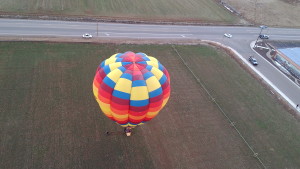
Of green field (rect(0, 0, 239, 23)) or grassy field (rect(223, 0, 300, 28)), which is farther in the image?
grassy field (rect(223, 0, 300, 28))

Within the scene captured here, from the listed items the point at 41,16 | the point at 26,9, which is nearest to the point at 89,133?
the point at 41,16

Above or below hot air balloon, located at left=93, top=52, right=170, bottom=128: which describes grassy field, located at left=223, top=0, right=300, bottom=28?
below

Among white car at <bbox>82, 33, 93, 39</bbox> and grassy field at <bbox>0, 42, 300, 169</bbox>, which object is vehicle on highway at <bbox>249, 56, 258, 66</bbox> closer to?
grassy field at <bbox>0, 42, 300, 169</bbox>

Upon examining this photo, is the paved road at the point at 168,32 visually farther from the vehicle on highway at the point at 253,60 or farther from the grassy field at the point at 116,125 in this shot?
the grassy field at the point at 116,125

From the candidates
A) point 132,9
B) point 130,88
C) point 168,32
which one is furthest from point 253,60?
point 130,88

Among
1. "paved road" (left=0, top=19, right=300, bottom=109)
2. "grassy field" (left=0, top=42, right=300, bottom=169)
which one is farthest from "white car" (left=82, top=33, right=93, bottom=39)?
"grassy field" (left=0, top=42, right=300, bottom=169)

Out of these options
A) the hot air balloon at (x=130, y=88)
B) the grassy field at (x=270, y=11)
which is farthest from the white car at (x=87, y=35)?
the grassy field at (x=270, y=11)

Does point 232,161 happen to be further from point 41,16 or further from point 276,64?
point 41,16
